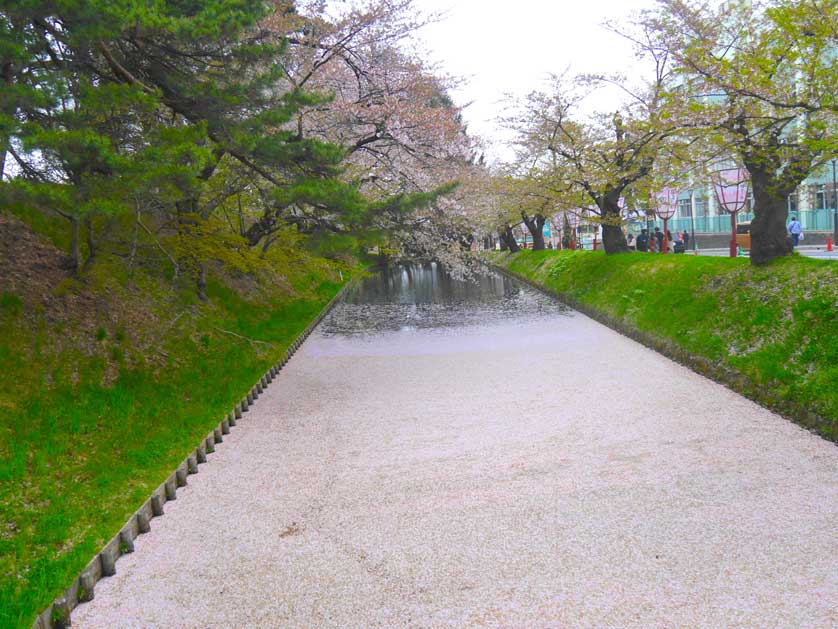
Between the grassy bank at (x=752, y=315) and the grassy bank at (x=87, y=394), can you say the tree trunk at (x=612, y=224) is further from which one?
the grassy bank at (x=87, y=394)

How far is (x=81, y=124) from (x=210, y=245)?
4.89 meters

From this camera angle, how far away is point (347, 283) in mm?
33094

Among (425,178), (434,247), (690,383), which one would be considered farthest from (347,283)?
(690,383)

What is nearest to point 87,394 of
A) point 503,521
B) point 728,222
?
point 503,521

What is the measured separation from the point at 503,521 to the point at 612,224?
55.1 ft

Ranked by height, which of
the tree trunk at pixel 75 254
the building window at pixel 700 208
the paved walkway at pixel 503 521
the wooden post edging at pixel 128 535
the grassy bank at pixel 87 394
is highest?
the building window at pixel 700 208

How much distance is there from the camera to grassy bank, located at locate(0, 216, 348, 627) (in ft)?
15.8

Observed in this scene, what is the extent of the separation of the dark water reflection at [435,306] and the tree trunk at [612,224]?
8.88ft

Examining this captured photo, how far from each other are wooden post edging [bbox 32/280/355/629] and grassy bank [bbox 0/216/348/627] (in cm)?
12

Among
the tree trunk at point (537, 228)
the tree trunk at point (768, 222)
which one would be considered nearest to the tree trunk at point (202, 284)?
the tree trunk at point (768, 222)

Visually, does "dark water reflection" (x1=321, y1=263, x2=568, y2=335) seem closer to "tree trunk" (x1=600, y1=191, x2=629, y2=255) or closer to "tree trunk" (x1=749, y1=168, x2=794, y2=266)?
"tree trunk" (x1=600, y1=191, x2=629, y2=255)

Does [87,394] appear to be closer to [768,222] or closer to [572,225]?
[768,222]

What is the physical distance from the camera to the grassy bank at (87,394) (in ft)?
15.8

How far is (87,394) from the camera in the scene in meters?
7.62
